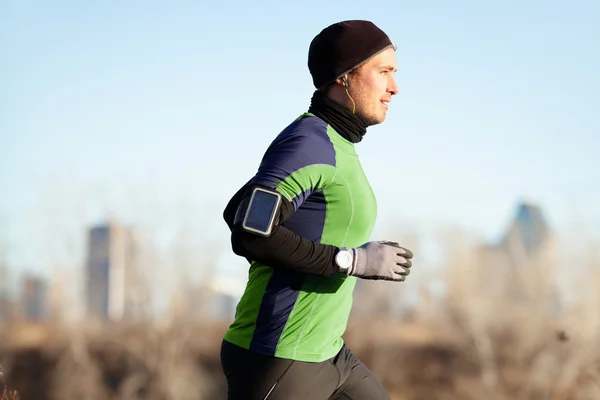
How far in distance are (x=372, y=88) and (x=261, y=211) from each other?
2.43ft

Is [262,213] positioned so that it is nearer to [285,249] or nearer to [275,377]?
[285,249]

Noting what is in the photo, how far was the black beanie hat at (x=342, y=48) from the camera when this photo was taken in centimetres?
354

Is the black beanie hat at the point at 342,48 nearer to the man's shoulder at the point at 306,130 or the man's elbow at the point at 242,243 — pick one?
the man's shoulder at the point at 306,130

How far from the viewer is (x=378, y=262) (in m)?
3.21

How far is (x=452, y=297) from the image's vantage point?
65.0m

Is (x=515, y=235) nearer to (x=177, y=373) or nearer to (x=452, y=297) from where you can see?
(x=452, y=297)

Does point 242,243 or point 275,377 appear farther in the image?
point 275,377

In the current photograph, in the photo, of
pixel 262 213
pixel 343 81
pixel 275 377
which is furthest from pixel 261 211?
pixel 343 81

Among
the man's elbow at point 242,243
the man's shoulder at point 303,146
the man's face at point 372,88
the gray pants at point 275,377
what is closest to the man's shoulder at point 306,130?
the man's shoulder at point 303,146

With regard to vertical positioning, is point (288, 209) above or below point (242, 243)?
above

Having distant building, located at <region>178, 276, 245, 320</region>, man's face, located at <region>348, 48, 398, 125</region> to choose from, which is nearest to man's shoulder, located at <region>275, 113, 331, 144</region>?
man's face, located at <region>348, 48, 398, 125</region>

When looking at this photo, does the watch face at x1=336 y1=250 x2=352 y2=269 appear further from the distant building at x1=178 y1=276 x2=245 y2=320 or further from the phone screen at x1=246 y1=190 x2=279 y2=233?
the distant building at x1=178 y1=276 x2=245 y2=320

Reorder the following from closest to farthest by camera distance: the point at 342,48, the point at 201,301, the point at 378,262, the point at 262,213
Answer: the point at 262,213 → the point at 378,262 → the point at 342,48 → the point at 201,301

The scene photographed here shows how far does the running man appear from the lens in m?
3.14
